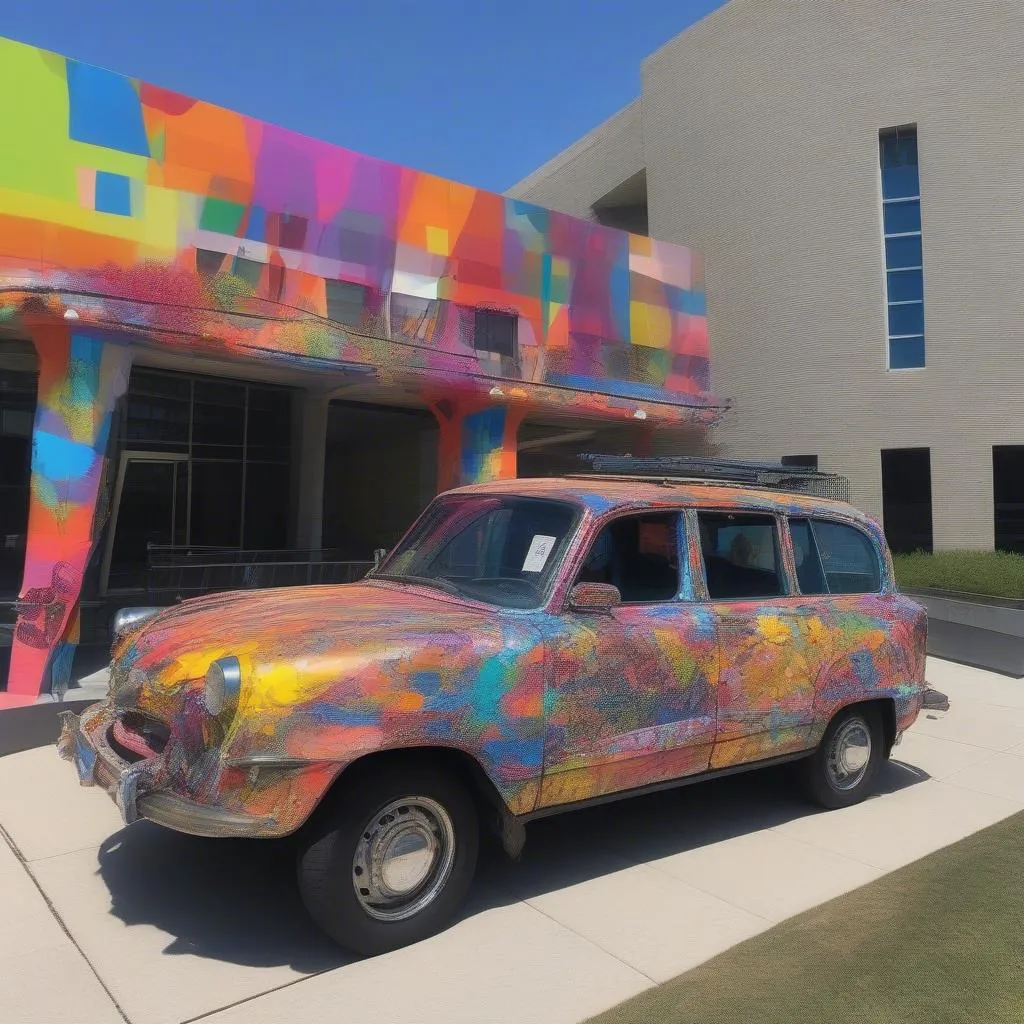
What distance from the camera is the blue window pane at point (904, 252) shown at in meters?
17.9

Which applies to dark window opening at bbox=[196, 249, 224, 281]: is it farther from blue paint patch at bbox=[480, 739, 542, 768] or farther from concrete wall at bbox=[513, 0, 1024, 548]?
concrete wall at bbox=[513, 0, 1024, 548]

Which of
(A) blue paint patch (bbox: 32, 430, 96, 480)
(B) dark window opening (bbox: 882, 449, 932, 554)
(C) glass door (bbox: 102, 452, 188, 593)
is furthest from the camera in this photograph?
(C) glass door (bbox: 102, 452, 188, 593)

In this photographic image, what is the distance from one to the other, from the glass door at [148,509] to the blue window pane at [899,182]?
16005 mm

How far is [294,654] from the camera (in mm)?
3291

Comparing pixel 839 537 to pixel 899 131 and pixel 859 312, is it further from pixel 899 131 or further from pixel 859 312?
pixel 899 131

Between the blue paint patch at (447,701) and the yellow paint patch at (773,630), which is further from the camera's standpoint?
the yellow paint patch at (773,630)

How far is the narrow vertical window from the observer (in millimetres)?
17812

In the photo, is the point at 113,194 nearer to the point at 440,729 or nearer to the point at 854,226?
the point at 440,729

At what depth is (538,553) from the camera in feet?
13.9

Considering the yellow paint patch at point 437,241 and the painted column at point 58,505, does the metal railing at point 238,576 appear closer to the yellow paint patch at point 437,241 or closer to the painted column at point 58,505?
the painted column at point 58,505

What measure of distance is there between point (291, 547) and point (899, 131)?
15.8m

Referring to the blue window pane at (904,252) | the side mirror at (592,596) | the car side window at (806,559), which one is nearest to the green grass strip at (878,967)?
the side mirror at (592,596)

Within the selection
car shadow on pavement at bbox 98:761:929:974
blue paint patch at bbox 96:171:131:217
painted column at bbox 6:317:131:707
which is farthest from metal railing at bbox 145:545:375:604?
car shadow on pavement at bbox 98:761:929:974

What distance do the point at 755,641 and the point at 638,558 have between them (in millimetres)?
821
